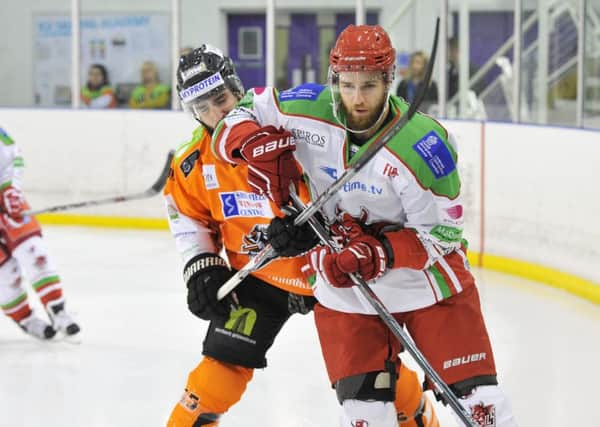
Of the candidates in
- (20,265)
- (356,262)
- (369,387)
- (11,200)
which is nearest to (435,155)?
(356,262)

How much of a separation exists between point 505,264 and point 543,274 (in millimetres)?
319

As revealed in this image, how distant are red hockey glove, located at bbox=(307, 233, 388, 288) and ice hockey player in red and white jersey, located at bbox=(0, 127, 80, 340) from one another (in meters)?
2.41

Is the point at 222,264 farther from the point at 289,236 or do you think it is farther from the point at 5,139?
the point at 5,139

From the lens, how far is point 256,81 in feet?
24.5

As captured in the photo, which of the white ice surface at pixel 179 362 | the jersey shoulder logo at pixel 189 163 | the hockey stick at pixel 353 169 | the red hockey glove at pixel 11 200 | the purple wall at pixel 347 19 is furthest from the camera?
the purple wall at pixel 347 19

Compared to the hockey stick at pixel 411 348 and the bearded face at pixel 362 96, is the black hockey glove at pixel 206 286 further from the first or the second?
the bearded face at pixel 362 96

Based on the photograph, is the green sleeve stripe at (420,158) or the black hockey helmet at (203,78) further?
the black hockey helmet at (203,78)

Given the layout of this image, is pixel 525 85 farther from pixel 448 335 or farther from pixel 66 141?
pixel 448 335

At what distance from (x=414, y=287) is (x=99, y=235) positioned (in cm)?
491

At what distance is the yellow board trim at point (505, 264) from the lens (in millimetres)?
5230

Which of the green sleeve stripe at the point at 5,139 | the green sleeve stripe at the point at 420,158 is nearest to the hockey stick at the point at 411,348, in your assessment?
the green sleeve stripe at the point at 420,158

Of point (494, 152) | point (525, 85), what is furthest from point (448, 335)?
point (525, 85)

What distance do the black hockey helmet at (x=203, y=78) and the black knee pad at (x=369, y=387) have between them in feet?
2.79

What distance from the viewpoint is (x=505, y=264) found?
584cm
